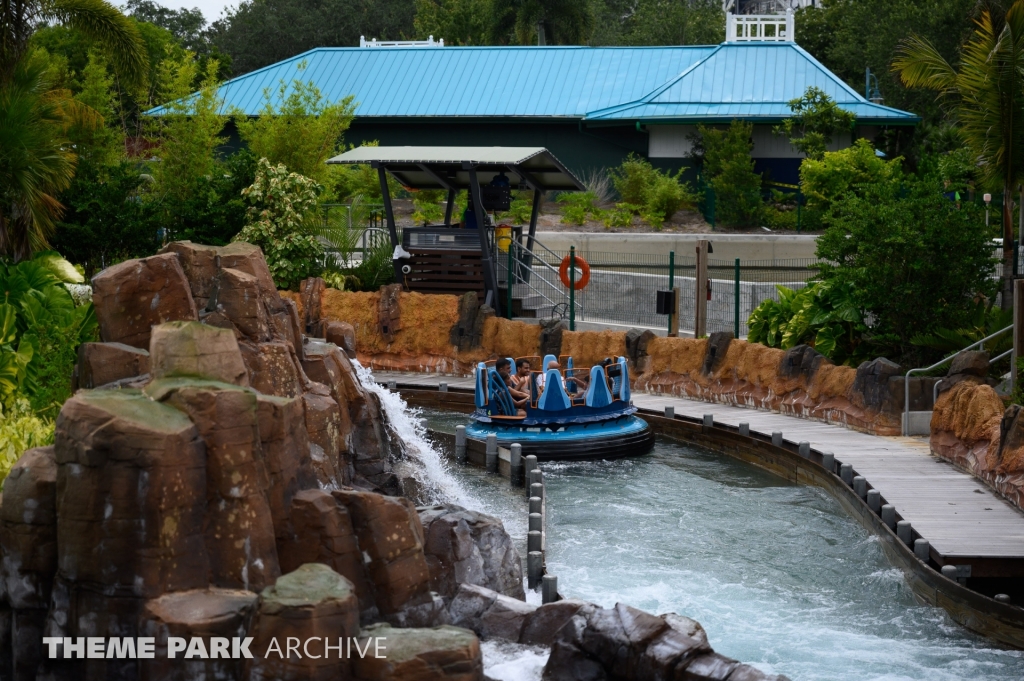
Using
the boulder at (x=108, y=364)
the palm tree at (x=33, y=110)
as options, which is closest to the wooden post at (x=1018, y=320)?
the boulder at (x=108, y=364)

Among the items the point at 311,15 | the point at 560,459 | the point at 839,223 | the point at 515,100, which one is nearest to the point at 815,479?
the point at 560,459

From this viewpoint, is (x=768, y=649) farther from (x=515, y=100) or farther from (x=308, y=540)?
(x=515, y=100)

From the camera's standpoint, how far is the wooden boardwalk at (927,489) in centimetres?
1211

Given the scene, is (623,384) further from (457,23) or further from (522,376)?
(457,23)

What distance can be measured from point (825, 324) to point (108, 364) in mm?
13059

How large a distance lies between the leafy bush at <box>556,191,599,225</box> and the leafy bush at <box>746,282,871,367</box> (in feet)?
44.9

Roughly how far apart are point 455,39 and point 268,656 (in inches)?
1916

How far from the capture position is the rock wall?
13.7 metres

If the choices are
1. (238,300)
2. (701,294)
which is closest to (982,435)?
(701,294)

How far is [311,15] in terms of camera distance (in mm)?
59656

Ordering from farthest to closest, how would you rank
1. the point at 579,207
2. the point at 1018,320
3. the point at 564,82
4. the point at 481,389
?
the point at 564,82, the point at 579,207, the point at 481,389, the point at 1018,320

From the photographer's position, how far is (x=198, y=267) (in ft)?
39.5

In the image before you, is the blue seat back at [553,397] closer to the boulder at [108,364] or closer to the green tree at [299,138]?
the boulder at [108,364]

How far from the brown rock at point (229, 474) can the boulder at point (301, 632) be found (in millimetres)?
600
